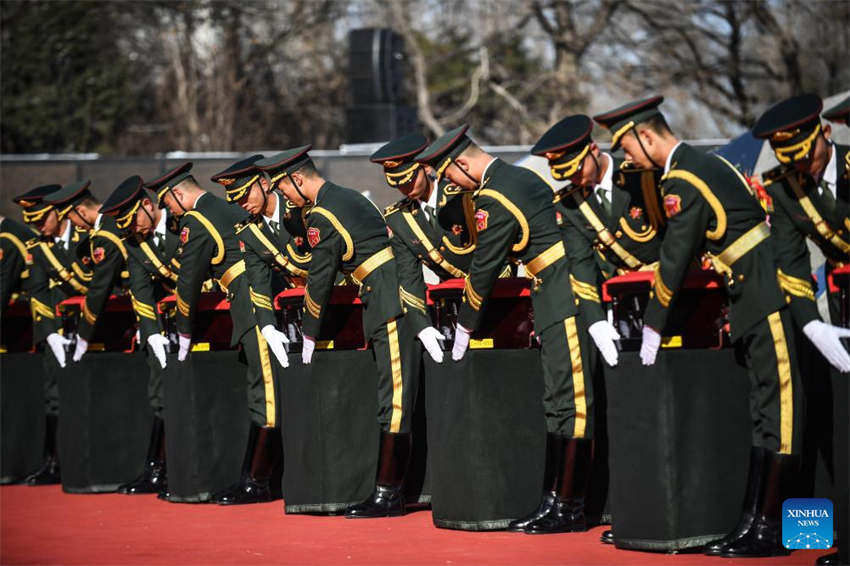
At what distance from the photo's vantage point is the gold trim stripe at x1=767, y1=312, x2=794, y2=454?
6.81 m

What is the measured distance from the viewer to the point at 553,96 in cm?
3127

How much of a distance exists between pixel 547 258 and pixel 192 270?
120 inches

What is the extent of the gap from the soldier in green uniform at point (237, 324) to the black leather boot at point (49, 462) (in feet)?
9.56

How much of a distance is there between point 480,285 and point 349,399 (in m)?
1.62

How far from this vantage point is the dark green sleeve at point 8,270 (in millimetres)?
12688

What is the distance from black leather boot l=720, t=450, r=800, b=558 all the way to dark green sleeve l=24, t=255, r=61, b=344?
23.5ft

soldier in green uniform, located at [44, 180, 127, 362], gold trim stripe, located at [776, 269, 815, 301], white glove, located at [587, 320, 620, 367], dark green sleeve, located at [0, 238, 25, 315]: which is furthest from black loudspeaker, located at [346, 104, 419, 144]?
gold trim stripe, located at [776, 269, 815, 301]

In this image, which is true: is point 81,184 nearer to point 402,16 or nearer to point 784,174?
point 784,174

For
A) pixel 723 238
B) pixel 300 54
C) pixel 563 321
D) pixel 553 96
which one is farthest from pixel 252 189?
pixel 300 54

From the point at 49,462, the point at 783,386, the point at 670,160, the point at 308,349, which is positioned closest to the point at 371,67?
Result: the point at 49,462

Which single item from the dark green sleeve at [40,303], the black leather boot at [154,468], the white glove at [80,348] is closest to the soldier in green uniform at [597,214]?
the black leather boot at [154,468]

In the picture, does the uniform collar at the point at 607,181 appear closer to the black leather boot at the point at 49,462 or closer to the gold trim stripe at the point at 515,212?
the gold trim stripe at the point at 515,212

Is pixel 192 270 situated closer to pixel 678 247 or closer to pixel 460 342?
pixel 460 342

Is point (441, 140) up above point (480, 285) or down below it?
above
